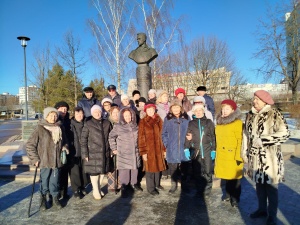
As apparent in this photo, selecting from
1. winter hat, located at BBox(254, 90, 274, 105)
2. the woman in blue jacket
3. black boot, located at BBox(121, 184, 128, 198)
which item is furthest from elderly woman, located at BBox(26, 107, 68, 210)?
winter hat, located at BBox(254, 90, 274, 105)

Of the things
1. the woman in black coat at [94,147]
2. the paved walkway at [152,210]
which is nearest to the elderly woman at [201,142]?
the paved walkway at [152,210]

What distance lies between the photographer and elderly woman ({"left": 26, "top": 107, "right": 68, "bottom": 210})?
3.80m

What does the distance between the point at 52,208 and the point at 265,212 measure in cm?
337

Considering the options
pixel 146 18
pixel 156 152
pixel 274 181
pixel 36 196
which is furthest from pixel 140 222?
pixel 146 18

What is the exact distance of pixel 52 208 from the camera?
13.1ft

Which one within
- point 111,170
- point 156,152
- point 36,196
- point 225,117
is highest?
point 225,117

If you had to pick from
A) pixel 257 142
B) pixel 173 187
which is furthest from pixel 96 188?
pixel 257 142

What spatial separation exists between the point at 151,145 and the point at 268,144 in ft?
6.45

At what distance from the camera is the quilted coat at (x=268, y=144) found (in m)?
3.04

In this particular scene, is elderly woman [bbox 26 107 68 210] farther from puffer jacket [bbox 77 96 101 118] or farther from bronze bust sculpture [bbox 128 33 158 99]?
bronze bust sculpture [bbox 128 33 158 99]

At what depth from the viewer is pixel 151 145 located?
4.33 m

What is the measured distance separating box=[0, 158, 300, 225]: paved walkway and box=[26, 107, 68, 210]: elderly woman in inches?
14.5

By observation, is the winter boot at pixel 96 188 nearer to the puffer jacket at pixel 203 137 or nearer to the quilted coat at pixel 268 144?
the puffer jacket at pixel 203 137

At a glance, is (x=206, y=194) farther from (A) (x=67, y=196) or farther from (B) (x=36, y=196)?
(B) (x=36, y=196)
